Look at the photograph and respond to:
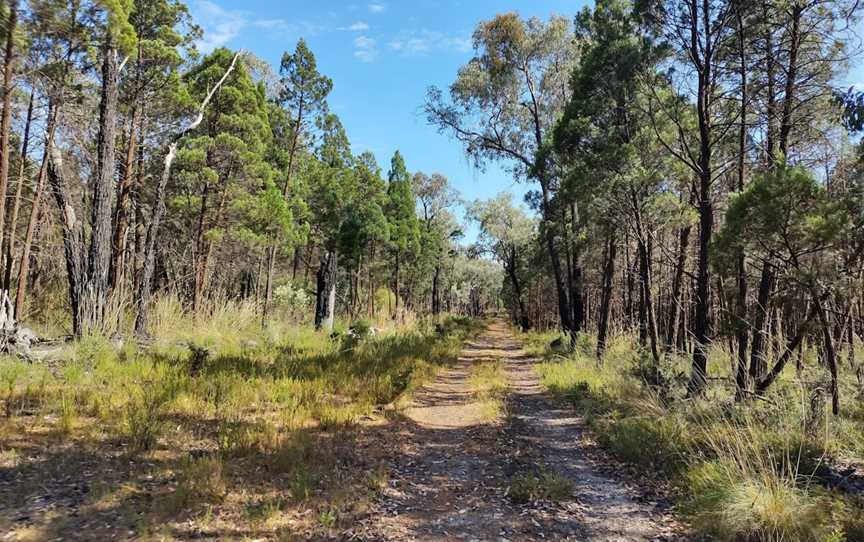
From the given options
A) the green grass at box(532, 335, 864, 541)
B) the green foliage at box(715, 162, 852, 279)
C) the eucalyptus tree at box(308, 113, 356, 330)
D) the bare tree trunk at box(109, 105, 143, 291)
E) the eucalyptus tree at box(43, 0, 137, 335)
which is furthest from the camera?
the eucalyptus tree at box(308, 113, 356, 330)

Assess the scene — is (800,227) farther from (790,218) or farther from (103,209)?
(103,209)

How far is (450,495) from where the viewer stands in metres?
3.95

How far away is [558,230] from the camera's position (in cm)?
1537

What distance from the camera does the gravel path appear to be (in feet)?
10.8

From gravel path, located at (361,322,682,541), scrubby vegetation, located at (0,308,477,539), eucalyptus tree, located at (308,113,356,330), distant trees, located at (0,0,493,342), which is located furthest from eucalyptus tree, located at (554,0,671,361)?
eucalyptus tree, located at (308,113,356,330)

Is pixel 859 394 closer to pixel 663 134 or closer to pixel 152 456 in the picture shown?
pixel 663 134

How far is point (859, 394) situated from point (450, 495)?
17.2 feet

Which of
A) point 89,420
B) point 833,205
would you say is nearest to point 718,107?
point 833,205

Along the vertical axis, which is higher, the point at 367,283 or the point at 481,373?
the point at 367,283

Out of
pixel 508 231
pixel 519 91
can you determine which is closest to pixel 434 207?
pixel 508 231

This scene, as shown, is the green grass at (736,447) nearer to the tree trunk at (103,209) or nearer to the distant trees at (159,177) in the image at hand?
the distant trees at (159,177)

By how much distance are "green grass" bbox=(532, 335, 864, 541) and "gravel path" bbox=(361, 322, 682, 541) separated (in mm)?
376

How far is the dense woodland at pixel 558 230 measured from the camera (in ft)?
14.1

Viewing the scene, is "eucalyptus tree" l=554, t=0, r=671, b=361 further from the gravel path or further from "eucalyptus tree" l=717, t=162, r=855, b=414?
the gravel path
